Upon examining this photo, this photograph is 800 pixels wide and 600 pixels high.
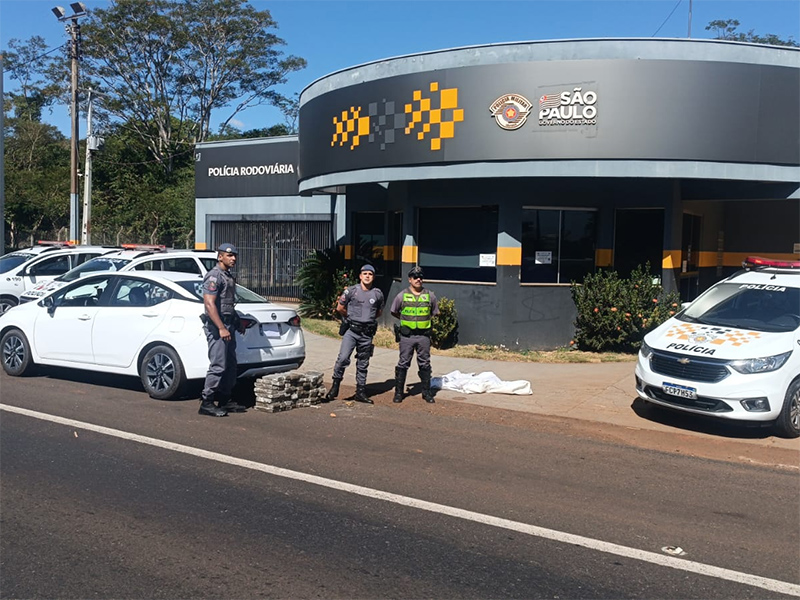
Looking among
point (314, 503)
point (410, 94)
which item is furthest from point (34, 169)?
point (314, 503)

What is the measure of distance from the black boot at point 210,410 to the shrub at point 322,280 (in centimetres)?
894

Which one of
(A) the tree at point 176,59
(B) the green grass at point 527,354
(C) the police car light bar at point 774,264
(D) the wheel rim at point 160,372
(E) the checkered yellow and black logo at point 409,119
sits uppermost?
(A) the tree at point 176,59

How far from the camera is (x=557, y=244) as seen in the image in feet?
46.6

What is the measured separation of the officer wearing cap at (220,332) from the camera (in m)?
8.52

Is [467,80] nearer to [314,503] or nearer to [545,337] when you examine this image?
[545,337]

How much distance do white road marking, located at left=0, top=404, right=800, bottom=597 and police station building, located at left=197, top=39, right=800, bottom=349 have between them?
305 inches

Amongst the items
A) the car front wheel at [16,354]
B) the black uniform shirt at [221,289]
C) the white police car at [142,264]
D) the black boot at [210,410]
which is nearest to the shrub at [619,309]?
the white police car at [142,264]

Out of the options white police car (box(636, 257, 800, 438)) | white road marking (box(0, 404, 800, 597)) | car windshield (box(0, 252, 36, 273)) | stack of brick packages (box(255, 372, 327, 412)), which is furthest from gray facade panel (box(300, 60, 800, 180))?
car windshield (box(0, 252, 36, 273))

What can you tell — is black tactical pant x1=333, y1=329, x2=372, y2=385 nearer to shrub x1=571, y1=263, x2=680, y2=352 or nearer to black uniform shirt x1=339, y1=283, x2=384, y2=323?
black uniform shirt x1=339, y1=283, x2=384, y2=323

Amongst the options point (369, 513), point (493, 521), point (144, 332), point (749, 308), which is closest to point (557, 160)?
point (749, 308)

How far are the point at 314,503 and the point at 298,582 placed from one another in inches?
54.0

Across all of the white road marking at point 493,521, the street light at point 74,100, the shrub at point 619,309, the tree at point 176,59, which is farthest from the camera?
the tree at point 176,59

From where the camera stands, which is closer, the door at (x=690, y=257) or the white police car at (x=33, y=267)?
the door at (x=690, y=257)

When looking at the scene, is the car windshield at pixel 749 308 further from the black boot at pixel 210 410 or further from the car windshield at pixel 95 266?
the car windshield at pixel 95 266
